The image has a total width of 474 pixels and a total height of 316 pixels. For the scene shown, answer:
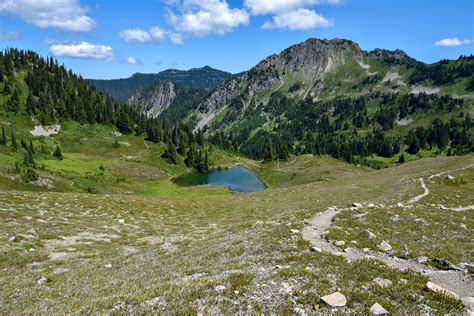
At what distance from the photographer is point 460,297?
37.7 ft

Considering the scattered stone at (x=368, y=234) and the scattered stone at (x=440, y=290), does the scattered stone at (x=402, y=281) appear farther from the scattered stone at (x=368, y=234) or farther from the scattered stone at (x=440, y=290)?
the scattered stone at (x=368, y=234)

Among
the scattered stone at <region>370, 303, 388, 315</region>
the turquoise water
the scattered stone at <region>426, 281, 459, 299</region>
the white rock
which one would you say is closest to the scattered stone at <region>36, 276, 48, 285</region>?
the white rock

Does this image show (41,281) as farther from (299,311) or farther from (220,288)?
(299,311)

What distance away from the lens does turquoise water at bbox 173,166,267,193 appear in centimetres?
13388

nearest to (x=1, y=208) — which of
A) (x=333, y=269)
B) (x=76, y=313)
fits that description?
(x=76, y=313)

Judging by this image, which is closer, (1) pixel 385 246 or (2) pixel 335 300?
(2) pixel 335 300

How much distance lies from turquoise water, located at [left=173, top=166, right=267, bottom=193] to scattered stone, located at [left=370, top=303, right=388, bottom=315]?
114928 millimetres

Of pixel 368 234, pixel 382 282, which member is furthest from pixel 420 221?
pixel 382 282

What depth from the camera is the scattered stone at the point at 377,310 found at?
1026 cm

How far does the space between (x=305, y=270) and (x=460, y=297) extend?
5.63 metres

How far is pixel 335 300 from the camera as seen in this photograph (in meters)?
11.1

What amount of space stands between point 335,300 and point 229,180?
460 feet

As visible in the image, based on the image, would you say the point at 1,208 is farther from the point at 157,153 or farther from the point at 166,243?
the point at 157,153

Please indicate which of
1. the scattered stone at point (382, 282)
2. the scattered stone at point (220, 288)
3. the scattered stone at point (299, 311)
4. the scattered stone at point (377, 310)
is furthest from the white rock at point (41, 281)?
the scattered stone at point (382, 282)
